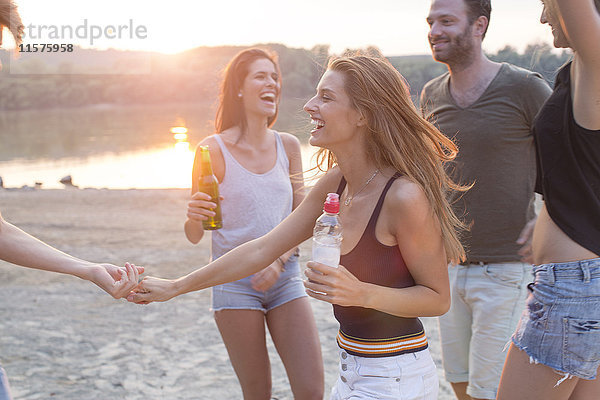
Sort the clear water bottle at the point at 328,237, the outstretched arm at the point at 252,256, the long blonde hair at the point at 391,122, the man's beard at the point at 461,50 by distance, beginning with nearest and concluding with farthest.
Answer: the clear water bottle at the point at 328,237 → the long blonde hair at the point at 391,122 → the outstretched arm at the point at 252,256 → the man's beard at the point at 461,50

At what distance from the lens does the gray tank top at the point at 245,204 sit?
3814mm

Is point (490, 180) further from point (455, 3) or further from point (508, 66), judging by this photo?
point (455, 3)

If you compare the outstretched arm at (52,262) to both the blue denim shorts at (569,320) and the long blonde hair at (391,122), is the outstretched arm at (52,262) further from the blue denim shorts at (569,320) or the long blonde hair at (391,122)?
the blue denim shorts at (569,320)

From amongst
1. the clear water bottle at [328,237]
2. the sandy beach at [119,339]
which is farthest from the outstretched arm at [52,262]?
the sandy beach at [119,339]

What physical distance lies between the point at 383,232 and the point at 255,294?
152 cm

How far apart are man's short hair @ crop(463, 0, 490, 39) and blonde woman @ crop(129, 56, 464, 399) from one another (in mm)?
1761

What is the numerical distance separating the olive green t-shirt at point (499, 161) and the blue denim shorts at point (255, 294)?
1243mm

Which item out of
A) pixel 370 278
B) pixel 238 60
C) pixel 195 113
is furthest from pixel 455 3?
pixel 195 113

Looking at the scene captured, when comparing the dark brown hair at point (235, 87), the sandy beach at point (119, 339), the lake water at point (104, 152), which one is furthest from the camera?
the lake water at point (104, 152)

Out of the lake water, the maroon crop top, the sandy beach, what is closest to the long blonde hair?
the maroon crop top

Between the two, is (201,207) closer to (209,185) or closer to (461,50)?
(209,185)

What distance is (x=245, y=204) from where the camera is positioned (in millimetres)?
3857

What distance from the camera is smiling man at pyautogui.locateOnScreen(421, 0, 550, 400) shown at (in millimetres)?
3691

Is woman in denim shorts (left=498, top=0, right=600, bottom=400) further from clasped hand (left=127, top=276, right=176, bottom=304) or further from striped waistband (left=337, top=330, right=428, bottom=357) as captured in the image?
clasped hand (left=127, top=276, right=176, bottom=304)
